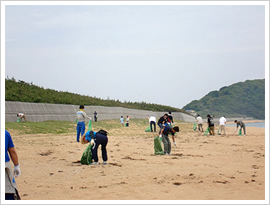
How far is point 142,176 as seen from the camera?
1275cm

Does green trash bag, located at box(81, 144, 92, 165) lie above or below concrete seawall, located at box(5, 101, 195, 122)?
below

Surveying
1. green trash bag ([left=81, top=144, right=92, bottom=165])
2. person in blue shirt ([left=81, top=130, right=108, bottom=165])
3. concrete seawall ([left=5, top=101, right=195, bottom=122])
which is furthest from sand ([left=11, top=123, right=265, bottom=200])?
concrete seawall ([left=5, top=101, right=195, bottom=122])

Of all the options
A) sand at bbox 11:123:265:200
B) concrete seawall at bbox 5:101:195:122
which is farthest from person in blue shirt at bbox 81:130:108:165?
concrete seawall at bbox 5:101:195:122

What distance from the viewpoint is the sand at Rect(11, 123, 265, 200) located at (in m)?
10.4

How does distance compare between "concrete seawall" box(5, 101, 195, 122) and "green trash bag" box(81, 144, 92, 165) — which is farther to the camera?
"concrete seawall" box(5, 101, 195, 122)

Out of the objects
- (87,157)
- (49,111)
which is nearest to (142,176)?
(87,157)

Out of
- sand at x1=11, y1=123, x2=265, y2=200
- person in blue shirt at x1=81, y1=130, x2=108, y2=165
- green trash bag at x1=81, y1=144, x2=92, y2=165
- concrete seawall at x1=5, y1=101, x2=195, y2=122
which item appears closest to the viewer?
sand at x1=11, y1=123, x2=265, y2=200

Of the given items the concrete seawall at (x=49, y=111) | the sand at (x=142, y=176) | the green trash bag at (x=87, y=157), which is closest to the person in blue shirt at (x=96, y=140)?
the green trash bag at (x=87, y=157)

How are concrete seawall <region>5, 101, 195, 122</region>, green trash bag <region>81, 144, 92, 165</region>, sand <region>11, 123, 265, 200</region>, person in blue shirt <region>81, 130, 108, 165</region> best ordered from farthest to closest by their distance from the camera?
concrete seawall <region>5, 101, 195, 122</region>
green trash bag <region>81, 144, 92, 165</region>
person in blue shirt <region>81, 130, 108, 165</region>
sand <region>11, 123, 265, 200</region>

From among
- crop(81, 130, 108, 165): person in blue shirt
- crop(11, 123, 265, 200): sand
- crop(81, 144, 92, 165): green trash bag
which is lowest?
crop(11, 123, 265, 200): sand

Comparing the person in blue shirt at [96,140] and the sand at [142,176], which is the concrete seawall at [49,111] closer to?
the sand at [142,176]

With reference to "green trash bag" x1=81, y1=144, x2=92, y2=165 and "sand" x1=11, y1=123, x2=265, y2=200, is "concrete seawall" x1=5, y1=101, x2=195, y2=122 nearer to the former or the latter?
"sand" x1=11, y1=123, x2=265, y2=200

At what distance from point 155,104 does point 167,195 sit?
85.9 meters

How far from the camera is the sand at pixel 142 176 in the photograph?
10430 mm
